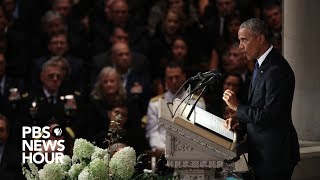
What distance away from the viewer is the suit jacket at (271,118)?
4141 millimetres

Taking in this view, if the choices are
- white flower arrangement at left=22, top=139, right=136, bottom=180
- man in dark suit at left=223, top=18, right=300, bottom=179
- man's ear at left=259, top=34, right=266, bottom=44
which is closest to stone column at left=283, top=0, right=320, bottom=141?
man in dark suit at left=223, top=18, right=300, bottom=179

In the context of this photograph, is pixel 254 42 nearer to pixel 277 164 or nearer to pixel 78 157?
pixel 277 164

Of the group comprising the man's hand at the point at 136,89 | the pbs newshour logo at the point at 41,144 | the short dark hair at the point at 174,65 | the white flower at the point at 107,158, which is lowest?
the pbs newshour logo at the point at 41,144

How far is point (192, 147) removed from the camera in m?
4.04

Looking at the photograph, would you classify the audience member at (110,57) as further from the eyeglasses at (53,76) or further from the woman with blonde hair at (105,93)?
the eyeglasses at (53,76)

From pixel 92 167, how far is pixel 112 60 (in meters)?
4.85

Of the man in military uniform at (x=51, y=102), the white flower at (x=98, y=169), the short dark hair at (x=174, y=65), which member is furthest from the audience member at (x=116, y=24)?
the white flower at (x=98, y=169)

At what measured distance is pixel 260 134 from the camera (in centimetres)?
428

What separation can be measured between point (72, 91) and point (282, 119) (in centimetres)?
431

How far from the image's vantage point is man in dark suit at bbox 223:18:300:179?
4141 millimetres

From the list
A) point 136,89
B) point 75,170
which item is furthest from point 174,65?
point 75,170

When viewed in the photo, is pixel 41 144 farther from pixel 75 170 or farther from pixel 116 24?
pixel 75 170

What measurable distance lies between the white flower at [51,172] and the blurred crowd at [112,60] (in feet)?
13.1

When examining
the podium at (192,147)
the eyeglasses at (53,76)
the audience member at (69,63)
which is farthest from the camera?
the audience member at (69,63)
